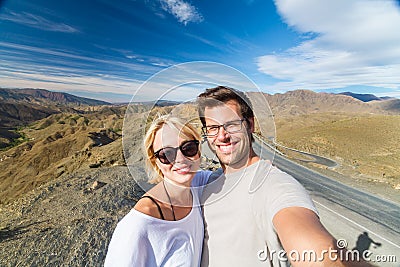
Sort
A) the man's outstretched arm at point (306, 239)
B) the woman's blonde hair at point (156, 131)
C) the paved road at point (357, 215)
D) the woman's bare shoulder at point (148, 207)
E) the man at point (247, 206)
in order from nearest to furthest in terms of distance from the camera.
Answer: the man's outstretched arm at point (306, 239) < the man at point (247, 206) < the woman's bare shoulder at point (148, 207) < the woman's blonde hair at point (156, 131) < the paved road at point (357, 215)

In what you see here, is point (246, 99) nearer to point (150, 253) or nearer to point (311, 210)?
point (311, 210)

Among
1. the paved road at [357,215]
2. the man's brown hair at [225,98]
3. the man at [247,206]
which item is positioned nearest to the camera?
the man at [247,206]

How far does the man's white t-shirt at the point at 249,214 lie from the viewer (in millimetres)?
1499

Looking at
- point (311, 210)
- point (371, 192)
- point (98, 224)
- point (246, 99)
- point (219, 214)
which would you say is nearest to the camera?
point (311, 210)

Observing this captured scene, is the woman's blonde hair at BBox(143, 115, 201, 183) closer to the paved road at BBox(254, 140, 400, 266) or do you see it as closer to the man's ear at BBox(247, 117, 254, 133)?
the man's ear at BBox(247, 117, 254, 133)

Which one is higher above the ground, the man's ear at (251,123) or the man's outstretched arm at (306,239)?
the man's ear at (251,123)

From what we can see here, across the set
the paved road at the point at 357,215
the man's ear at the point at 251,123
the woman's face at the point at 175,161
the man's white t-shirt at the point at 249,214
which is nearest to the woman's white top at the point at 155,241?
the man's white t-shirt at the point at 249,214

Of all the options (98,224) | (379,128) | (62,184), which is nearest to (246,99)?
(98,224)

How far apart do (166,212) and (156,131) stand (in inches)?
23.4

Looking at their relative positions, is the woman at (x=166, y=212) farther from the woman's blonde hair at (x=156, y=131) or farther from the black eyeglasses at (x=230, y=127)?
the black eyeglasses at (x=230, y=127)

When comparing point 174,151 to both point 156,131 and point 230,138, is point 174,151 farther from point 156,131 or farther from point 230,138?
point 230,138

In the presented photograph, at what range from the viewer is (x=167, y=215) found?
1.62 m

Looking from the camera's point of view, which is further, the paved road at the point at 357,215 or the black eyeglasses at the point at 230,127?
the paved road at the point at 357,215

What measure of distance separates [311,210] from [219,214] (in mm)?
645
